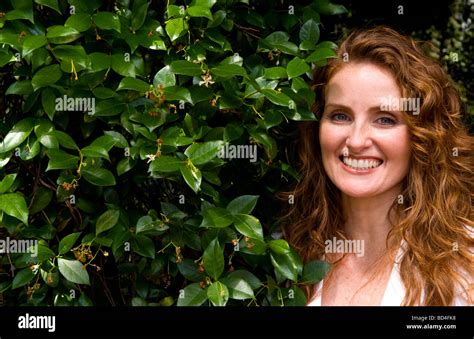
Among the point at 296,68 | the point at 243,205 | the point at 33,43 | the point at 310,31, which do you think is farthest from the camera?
the point at 310,31

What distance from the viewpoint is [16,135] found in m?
1.77

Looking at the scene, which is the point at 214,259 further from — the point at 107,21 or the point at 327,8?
the point at 327,8

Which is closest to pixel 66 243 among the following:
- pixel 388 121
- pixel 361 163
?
A: pixel 361 163

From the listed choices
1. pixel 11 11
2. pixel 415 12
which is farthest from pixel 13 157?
pixel 415 12

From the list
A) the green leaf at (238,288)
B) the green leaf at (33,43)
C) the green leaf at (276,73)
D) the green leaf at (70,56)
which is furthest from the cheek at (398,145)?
the green leaf at (33,43)

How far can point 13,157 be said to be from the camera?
1864 millimetres

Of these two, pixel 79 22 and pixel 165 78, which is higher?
pixel 79 22

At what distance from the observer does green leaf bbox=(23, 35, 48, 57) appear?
1.68 meters

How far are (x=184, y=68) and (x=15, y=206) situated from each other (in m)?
0.53

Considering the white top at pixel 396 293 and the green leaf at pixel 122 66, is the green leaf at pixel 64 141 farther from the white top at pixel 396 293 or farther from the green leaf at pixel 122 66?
the white top at pixel 396 293

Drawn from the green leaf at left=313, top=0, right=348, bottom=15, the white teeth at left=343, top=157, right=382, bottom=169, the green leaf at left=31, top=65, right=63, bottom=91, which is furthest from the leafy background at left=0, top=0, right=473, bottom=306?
the white teeth at left=343, top=157, right=382, bottom=169

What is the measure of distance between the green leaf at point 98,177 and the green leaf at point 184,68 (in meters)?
0.30

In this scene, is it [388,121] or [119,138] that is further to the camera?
[388,121]

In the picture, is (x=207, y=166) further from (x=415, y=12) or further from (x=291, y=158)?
(x=415, y=12)
